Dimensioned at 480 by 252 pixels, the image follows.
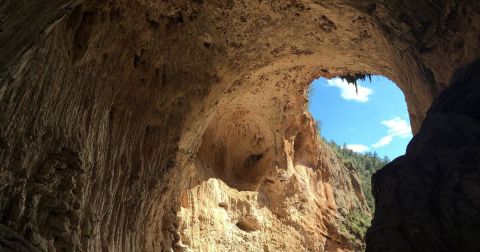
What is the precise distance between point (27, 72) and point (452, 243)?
14.7 ft

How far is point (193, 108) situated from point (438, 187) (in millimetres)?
5467

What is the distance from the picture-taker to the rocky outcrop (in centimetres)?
347

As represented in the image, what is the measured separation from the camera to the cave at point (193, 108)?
402 centimetres

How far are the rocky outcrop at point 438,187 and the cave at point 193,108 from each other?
1cm

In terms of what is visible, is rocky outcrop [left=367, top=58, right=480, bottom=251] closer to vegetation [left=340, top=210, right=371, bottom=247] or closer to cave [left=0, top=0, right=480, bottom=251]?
cave [left=0, top=0, right=480, bottom=251]

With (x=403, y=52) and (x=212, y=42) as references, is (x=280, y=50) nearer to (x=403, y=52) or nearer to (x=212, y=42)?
(x=212, y=42)

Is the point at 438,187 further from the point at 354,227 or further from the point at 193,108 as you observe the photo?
the point at 354,227

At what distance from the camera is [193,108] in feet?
28.2

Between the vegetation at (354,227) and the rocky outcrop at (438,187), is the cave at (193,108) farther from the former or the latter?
the vegetation at (354,227)

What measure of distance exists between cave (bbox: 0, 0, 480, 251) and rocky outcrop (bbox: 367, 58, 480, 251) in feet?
0.04

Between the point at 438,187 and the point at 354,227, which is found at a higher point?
the point at 354,227

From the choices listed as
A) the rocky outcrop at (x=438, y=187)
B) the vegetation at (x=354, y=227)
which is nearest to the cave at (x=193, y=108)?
the rocky outcrop at (x=438, y=187)

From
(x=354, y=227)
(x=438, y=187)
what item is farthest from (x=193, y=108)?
(x=354, y=227)

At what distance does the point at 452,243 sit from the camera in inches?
133
